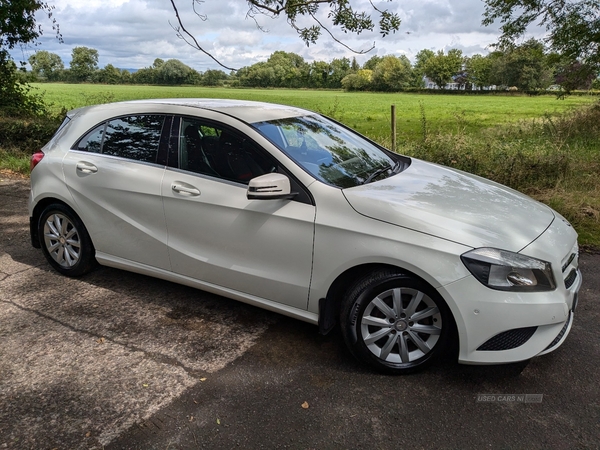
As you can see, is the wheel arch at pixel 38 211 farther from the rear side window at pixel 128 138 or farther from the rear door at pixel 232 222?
the rear door at pixel 232 222

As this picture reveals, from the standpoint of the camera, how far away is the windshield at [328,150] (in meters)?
3.44

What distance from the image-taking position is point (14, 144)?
11008 mm

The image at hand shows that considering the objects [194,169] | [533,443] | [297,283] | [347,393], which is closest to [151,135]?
[194,169]

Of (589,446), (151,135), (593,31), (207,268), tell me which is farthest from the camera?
(593,31)

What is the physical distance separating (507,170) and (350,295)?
5.19 metres

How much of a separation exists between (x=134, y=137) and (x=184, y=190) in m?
0.82

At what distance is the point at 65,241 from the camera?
4461 mm

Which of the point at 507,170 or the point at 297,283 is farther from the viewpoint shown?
the point at 507,170

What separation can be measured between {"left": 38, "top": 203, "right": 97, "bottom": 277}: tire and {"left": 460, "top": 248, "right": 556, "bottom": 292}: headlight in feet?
10.8

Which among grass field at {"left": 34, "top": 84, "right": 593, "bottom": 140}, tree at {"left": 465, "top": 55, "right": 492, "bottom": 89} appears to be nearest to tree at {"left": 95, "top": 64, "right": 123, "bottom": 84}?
grass field at {"left": 34, "top": 84, "right": 593, "bottom": 140}

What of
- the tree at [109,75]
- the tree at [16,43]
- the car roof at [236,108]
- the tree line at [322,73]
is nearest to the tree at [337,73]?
the tree line at [322,73]

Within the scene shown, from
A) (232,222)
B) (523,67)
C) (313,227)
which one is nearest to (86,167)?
Result: (232,222)

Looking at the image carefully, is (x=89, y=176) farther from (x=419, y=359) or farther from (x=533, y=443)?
(x=533, y=443)

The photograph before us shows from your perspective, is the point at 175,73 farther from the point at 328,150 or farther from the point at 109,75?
the point at 328,150
